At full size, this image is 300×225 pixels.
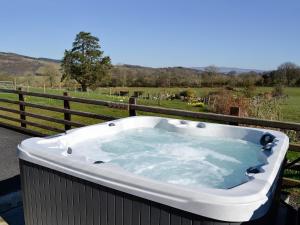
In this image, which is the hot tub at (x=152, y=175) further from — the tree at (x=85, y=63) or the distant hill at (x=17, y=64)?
the distant hill at (x=17, y=64)

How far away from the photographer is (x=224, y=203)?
1.67m

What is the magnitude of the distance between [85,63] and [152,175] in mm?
26755

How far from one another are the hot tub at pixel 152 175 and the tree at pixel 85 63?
81.2 ft

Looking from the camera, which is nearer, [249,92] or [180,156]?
[180,156]

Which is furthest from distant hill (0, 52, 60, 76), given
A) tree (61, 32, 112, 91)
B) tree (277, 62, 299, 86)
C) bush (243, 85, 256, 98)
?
bush (243, 85, 256, 98)

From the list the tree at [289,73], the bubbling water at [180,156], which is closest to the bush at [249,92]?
the bubbling water at [180,156]

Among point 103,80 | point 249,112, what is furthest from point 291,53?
point 249,112

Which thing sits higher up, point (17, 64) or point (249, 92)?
point (17, 64)

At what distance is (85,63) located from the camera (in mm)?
28438

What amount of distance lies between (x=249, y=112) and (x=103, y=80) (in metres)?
22.3

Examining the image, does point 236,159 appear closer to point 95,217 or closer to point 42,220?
point 95,217

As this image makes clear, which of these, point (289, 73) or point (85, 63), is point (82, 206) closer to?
point (289, 73)

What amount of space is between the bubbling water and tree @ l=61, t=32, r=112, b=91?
24.9 m

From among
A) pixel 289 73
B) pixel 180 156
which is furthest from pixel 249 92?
pixel 289 73
